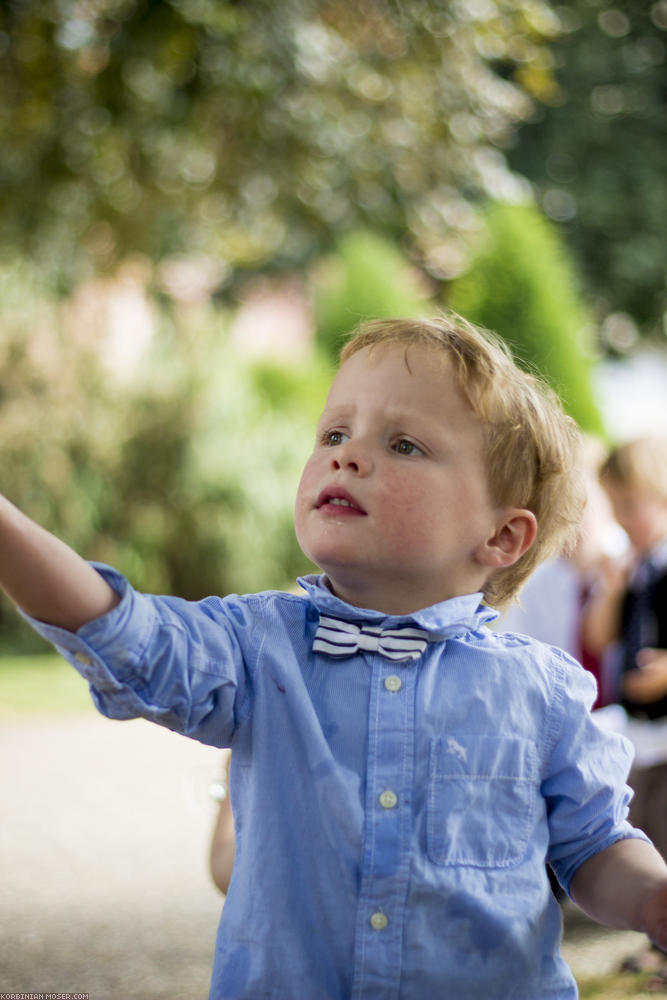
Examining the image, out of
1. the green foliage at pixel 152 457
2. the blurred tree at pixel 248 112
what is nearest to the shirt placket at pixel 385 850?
the blurred tree at pixel 248 112

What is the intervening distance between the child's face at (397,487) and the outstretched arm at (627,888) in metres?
0.41

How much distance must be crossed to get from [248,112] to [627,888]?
692 cm

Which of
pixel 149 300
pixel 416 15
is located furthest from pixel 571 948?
pixel 149 300

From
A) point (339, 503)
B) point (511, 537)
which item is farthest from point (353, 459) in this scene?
point (511, 537)

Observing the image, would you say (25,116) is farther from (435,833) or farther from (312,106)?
(435,833)

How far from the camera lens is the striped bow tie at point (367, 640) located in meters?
1.52

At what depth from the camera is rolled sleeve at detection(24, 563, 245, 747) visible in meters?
1.31

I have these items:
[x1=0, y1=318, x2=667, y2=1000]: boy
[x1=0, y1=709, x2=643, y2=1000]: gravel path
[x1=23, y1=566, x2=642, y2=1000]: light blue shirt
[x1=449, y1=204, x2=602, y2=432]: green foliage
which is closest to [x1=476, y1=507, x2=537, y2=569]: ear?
[x1=0, y1=318, x2=667, y2=1000]: boy

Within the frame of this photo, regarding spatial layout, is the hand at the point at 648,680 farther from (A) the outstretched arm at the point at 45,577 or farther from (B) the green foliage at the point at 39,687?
(B) the green foliage at the point at 39,687

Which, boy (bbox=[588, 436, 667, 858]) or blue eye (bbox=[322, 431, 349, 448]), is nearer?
blue eye (bbox=[322, 431, 349, 448])

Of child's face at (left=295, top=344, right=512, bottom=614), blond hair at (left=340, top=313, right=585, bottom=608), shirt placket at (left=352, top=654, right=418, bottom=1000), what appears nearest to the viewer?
shirt placket at (left=352, top=654, right=418, bottom=1000)

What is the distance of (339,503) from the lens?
156 centimetres

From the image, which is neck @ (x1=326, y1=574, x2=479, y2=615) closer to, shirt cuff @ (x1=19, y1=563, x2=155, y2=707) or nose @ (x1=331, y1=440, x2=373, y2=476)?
nose @ (x1=331, y1=440, x2=373, y2=476)

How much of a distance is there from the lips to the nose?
31 millimetres
